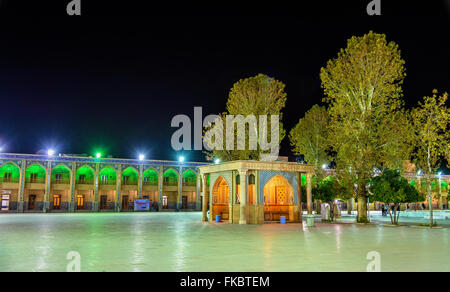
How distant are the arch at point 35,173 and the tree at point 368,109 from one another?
36.7 meters

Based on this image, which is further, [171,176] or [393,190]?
[171,176]

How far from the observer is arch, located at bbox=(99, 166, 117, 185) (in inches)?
2035

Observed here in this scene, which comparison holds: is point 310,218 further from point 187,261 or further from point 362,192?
point 187,261

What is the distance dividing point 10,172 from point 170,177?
64.7ft

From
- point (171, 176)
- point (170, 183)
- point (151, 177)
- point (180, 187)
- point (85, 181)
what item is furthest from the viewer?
point (171, 176)

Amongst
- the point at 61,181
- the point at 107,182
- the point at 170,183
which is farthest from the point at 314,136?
the point at 61,181

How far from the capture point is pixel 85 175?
50938mm

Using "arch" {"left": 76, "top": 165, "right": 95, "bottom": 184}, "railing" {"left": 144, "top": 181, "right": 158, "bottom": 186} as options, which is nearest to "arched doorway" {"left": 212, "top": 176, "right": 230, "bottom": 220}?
"arch" {"left": 76, "top": 165, "right": 95, "bottom": 184}

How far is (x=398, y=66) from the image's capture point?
78.2 ft

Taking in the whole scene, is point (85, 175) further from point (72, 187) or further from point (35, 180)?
point (35, 180)

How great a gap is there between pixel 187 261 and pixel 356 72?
1938cm
